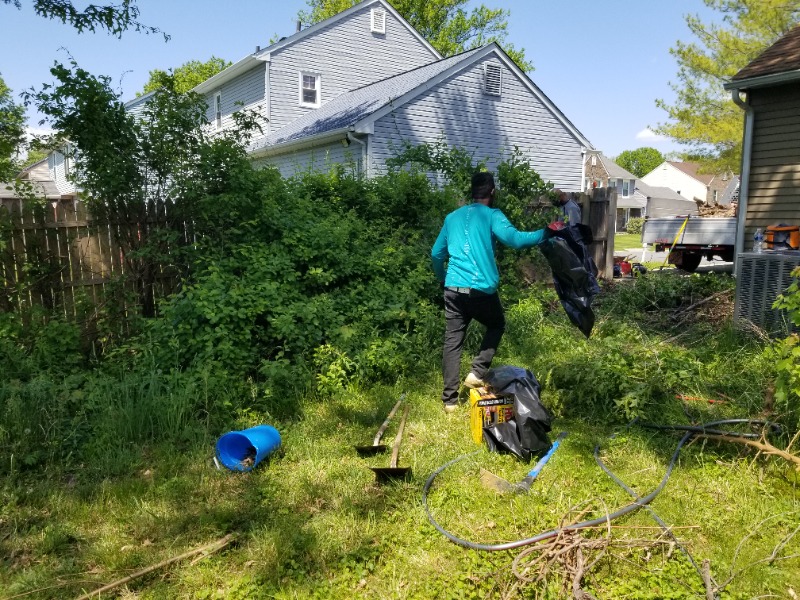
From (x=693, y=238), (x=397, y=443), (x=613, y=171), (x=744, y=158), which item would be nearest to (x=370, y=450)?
(x=397, y=443)

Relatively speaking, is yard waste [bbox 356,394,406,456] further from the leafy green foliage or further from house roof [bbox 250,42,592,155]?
house roof [bbox 250,42,592,155]

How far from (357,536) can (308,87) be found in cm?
1967

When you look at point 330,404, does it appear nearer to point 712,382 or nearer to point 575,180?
point 712,382

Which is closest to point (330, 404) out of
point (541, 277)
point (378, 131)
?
point (541, 277)

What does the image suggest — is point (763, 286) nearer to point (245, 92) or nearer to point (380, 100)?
point (380, 100)

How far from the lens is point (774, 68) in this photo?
9.55 meters

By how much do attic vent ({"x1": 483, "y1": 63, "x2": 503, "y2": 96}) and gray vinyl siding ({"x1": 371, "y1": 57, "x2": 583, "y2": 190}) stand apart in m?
0.15

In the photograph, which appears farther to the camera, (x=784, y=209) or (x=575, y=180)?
(x=575, y=180)

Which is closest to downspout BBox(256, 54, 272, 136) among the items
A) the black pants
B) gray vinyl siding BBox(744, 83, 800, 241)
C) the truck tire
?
the truck tire

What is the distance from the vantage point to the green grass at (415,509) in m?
2.84

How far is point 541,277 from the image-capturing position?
984 centimetres

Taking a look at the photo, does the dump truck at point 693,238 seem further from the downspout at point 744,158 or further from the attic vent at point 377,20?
the attic vent at point 377,20

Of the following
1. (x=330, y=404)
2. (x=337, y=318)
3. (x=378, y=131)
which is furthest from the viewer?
(x=378, y=131)

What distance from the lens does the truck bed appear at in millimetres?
12599
